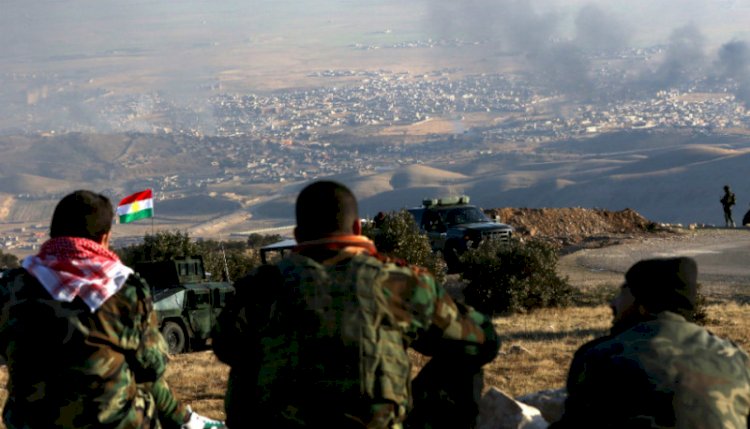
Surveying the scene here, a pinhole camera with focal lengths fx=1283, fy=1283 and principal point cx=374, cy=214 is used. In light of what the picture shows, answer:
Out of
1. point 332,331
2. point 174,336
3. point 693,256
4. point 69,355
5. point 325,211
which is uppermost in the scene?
point 325,211

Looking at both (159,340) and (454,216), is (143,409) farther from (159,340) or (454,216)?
(454,216)

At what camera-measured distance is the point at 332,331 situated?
4.02m

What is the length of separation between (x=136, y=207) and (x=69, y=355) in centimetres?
1915

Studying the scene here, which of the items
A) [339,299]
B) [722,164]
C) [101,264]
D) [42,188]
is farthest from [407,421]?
Result: [42,188]

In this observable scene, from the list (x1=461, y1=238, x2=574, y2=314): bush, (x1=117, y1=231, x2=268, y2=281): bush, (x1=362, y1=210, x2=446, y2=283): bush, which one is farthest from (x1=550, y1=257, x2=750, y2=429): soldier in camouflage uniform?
(x1=117, y1=231, x2=268, y2=281): bush

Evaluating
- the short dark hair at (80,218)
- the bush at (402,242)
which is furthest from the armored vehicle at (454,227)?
the short dark hair at (80,218)

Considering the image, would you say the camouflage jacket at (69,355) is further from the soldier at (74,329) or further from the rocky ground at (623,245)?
the rocky ground at (623,245)

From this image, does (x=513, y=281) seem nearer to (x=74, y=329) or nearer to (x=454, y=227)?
(x=454, y=227)

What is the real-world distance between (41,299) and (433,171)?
15240 cm

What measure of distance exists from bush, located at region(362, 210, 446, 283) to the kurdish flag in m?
4.44

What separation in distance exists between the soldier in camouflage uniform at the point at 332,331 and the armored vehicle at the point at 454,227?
67.4ft

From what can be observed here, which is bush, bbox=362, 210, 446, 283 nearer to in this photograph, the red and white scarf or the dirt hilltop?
the dirt hilltop

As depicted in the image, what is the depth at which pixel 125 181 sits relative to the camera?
173 meters

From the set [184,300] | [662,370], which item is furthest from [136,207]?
[662,370]
